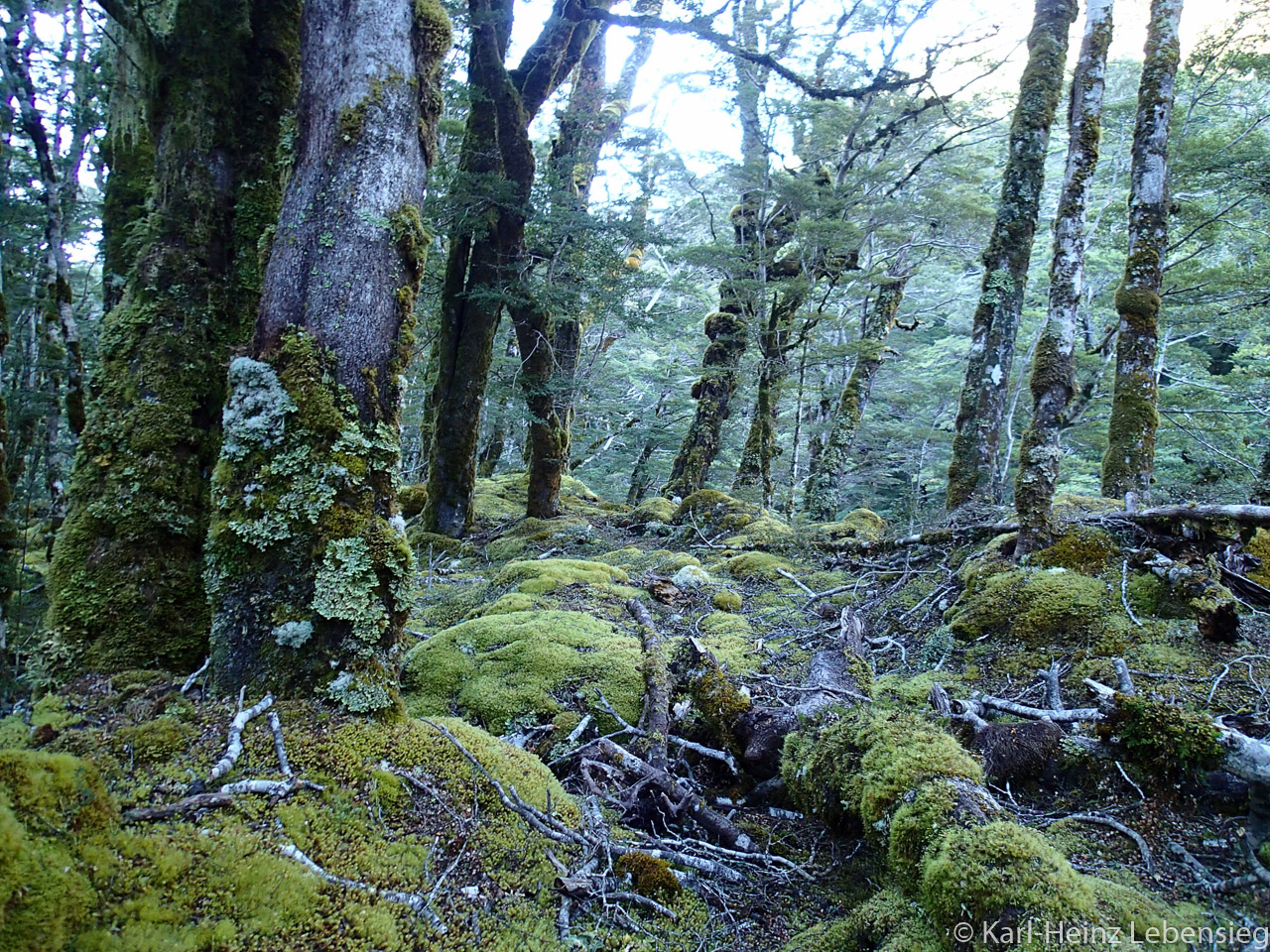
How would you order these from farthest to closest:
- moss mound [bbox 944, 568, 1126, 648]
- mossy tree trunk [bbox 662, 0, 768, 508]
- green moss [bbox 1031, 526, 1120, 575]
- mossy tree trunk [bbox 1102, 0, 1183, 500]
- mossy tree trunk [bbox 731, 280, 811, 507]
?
mossy tree trunk [bbox 662, 0, 768, 508] → mossy tree trunk [bbox 731, 280, 811, 507] → mossy tree trunk [bbox 1102, 0, 1183, 500] → green moss [bbox 1031, 526, 1120, 575] → moss mound [bbox 944, 568, 1126, 648]

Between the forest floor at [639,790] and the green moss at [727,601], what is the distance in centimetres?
112

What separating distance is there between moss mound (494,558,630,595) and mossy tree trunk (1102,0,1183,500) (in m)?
5.61

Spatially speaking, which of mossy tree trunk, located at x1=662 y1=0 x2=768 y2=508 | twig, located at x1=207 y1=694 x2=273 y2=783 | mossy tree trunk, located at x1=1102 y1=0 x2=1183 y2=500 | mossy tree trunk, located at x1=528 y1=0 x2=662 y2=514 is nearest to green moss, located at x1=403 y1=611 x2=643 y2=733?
twig, located at x1=207 y1=694 x2=273 y2=783

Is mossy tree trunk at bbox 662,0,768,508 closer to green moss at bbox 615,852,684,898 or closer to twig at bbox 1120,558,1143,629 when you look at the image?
twig at bbox 1120,558,1143,629

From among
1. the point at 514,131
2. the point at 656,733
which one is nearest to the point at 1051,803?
the point at 656,733

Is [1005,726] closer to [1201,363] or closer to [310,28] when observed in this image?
[310,28]

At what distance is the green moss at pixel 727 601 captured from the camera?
607 centimetres

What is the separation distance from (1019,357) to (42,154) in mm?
22926

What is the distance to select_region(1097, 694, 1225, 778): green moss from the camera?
2209 millimetres

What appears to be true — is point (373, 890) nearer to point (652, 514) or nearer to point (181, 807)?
point (181, 807)

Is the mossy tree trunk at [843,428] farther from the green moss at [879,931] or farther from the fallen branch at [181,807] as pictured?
the fallen branch at [181,807]

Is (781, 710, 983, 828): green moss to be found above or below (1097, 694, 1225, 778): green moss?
below

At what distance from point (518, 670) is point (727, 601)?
265 centimetres

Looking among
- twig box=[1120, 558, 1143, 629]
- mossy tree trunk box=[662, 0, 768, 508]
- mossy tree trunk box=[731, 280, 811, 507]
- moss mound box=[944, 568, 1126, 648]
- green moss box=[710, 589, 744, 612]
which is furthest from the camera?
mossy tree trunk box=[662, 0, 768, 508]
